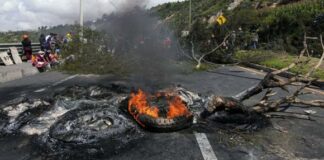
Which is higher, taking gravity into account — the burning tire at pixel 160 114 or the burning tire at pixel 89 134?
the burning tire at pixel 160 114

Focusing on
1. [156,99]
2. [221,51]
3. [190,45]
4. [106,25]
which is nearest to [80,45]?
[106,25]

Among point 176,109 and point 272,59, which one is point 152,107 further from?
point 272,59

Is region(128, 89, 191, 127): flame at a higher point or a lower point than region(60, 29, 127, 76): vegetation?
higher

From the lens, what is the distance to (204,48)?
20.0m

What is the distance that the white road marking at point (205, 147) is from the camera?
5.35 metres

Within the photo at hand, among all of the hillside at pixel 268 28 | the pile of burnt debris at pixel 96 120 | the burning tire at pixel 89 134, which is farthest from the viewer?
the hillside at pixel 268 28

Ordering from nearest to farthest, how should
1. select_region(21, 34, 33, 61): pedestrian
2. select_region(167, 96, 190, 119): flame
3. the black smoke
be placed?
select_region(167, 96, 190, 119): flame < the black smoke < select_region(21, 34, 33, 61): pedestrian

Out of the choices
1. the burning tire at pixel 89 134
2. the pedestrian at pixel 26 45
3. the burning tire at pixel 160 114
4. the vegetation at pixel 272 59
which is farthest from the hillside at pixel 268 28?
the burning tire at pixel 89 134

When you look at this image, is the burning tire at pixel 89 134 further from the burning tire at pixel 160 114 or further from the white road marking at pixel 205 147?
the white road marking at pixel 205 147

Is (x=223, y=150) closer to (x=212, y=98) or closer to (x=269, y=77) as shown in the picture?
(x=212, y=98)

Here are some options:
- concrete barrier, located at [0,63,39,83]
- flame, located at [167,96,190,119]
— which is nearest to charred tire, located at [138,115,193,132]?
flame, located at [167,96,190,119]

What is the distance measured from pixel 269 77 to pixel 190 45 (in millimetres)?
12725

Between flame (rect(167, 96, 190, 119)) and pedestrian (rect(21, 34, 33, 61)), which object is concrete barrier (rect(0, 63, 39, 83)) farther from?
flame (rect(167, 96, 190, 119))

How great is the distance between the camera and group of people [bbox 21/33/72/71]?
717 inches
